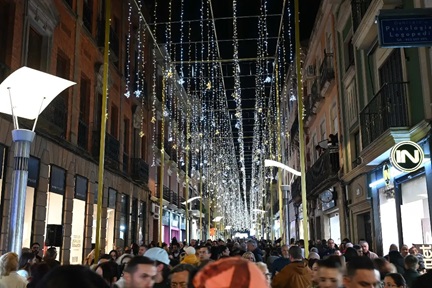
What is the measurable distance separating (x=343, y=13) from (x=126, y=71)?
10703 millimetres

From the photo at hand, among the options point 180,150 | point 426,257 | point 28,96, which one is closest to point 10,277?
point 28,96

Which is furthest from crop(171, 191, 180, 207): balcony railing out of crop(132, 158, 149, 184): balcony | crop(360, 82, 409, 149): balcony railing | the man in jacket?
the man in jacket

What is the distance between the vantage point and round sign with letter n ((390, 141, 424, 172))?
35.5ft

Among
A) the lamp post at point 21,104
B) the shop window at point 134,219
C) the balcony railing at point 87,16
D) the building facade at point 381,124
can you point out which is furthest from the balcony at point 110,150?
the lamp post at point 21,104

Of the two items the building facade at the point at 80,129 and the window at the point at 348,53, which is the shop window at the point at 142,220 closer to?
the building facade at the point at 80,129

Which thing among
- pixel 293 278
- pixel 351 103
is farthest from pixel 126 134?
pixel 293 278

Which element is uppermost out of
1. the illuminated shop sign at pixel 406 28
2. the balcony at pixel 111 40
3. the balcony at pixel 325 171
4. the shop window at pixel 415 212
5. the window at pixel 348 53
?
the balcony at pixel 111 40

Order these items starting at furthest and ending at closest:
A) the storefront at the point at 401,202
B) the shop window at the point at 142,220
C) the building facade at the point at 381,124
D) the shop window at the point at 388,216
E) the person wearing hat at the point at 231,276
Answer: the shop window at the point at 142,220 < the shop window at the point at 388,216 < the storefront at the point at 401,202 < the building facade at the point at 381,124 < the person wearing hat at the point at 231,276

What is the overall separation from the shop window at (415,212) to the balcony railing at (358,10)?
562 centimetres

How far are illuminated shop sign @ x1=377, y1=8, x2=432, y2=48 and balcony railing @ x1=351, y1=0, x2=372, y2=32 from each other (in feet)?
20.3

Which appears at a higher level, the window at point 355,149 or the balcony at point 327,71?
the balcony at point 327,71

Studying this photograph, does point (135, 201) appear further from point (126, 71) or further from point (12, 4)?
point (12, 4)

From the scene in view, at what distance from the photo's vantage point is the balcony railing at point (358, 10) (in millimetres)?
15041

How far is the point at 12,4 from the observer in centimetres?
1259
